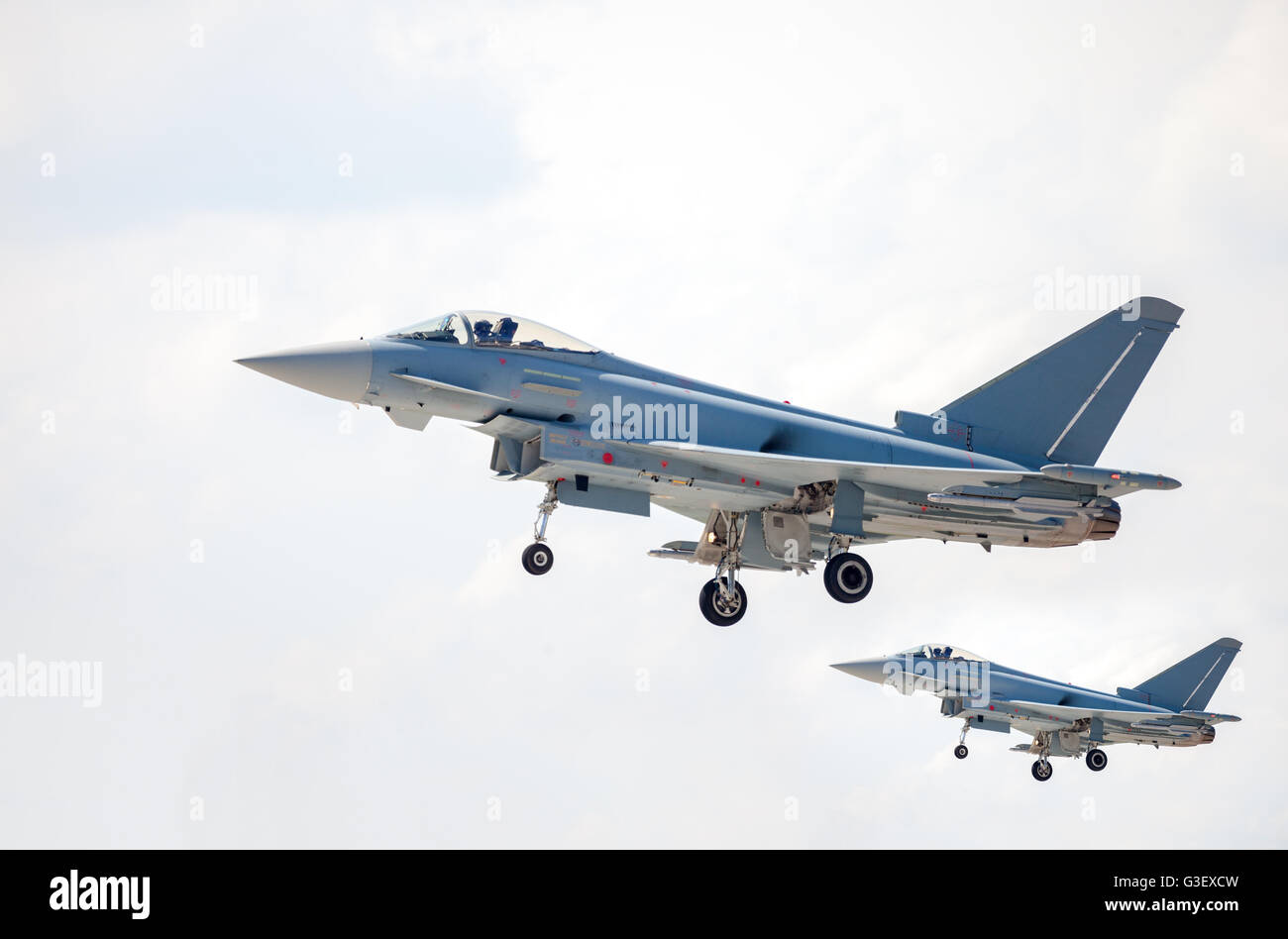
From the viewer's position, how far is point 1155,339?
2392 centimetres

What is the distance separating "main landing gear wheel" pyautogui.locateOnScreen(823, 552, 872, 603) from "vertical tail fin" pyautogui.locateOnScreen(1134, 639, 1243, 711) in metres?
28.4

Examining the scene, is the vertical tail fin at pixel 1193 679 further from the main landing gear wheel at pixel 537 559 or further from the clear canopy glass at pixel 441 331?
the clear canopy glass at pixel 441 331

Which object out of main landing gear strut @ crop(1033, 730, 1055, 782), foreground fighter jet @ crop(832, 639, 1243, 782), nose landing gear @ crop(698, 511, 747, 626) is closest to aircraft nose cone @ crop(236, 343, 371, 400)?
nose landing gear @ crop(698, 511, 747, 626)

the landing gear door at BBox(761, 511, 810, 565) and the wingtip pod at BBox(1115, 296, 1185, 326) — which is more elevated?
the wingtip pod at BBox(1115, 296, 1185, 326)

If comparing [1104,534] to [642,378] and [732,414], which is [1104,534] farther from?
[642,378]

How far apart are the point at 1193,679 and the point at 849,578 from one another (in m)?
31.6

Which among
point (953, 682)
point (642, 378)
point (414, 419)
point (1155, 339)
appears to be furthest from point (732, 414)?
point (953, 682)

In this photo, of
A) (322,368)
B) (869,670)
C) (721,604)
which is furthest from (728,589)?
(869,670)

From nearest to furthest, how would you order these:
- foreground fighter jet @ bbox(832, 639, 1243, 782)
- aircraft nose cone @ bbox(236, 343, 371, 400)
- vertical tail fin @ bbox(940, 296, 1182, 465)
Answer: aircraft nose cone @ bbox(236, 343, 371, 400) → vertical tail fin @ bbox(940, 296, 1182, 465) → foreground fighter jet @ bbox(832, 639, 1243, 782)

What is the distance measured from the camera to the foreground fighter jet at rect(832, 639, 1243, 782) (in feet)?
133

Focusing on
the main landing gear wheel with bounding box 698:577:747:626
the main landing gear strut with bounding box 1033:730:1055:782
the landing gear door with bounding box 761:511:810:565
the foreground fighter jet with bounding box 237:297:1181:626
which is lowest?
the main landing gear strut with bounding box 1033:730:1055:782

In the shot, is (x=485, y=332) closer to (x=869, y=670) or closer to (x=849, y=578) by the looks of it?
(x=849, y=578)

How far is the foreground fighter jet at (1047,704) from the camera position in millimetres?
40469

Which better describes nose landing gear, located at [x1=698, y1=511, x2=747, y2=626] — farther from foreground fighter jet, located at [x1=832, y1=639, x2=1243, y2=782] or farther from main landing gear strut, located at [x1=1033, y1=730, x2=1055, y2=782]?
main landing gear strut, located at [x1=1033, y1=730, x2=1055, y2=782]
